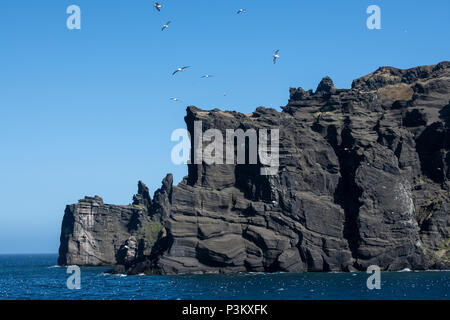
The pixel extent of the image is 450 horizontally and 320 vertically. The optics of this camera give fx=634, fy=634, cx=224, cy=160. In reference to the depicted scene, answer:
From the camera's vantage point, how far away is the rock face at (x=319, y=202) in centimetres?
13962

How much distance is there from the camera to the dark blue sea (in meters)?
91.2

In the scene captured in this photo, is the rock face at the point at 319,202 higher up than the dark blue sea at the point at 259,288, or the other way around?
the rock face at the point at 319,202

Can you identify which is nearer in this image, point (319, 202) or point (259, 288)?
point (259, 288)

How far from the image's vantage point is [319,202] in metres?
148

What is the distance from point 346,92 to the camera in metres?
174

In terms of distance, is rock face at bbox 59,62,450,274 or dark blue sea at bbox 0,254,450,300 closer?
dark blue sea at bbox 0,254,450,300

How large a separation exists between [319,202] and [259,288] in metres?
49.3

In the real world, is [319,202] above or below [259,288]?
above

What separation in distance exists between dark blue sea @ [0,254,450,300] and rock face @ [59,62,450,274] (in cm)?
874

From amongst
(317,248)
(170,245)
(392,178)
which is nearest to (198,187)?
(170,245)

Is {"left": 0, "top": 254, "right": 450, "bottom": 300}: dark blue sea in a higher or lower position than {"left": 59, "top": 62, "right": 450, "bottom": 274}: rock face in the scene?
lower

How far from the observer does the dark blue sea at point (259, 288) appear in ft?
299

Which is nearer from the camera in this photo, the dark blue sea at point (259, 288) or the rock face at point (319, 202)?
the dark blue sea at point (259, 288)

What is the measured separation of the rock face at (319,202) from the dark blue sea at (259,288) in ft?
28.7
